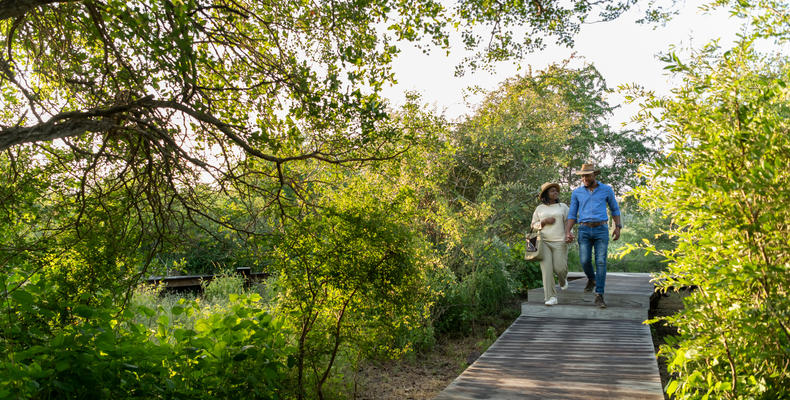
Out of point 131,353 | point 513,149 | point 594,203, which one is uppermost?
point 513,149

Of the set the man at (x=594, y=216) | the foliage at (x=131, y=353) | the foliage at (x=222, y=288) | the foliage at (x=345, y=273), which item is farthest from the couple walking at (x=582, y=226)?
the foliage at (x=222, y=288)

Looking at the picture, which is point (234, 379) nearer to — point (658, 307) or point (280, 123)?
point (280, 123)

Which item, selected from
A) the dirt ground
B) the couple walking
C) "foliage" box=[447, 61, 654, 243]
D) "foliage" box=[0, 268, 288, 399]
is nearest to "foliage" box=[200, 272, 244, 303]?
the dirt ground

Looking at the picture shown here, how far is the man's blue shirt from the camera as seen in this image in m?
6.68

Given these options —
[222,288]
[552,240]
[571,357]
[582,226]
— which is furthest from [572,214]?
[222,288]

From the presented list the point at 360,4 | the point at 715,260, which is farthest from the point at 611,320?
the point at 360,4

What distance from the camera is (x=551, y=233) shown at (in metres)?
7.38

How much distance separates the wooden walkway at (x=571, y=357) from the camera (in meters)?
4.15

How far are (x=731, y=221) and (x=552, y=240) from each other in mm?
5071

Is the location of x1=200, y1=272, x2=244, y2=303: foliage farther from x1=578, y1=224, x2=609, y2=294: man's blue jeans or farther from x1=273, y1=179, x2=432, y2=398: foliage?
x1=578, y1=224, x2=609, y2=294: man's blue jeans

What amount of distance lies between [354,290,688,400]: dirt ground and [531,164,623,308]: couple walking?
4.97ft

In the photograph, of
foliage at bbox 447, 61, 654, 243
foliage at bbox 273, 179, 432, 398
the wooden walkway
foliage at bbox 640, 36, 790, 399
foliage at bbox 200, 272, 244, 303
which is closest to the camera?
foliage at bbox 640, 36, 790, 399

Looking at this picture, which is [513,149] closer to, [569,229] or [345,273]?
[569,229]


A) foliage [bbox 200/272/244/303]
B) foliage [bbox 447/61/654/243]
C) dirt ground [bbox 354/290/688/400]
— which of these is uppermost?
foliage [bbox 447/61/654/243]
